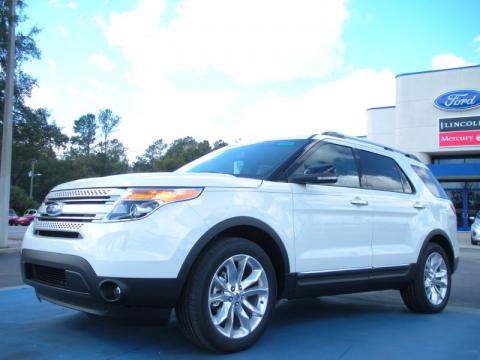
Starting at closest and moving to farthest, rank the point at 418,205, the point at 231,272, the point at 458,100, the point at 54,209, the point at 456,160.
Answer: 1. the point at 231,272
2. the point at 54,209
3. the point at 418,205
4. the point at 458,100
5. the point at 456,160

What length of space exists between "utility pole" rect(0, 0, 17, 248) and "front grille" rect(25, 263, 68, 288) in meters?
11.7

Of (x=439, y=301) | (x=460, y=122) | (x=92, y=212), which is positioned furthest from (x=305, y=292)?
(x=460, y=122)

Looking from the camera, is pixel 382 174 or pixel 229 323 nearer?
pixel 229 323

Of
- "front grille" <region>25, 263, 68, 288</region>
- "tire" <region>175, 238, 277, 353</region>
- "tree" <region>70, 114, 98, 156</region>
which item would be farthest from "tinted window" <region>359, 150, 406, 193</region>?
"tree" <region>70, 114, 98, 156</region>

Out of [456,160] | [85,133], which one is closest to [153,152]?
[85,133]

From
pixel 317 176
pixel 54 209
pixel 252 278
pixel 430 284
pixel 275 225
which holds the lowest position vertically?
pixel 430 284

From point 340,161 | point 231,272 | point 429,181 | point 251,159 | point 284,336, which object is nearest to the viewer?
point 231,272

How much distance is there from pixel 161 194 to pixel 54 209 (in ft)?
3.30

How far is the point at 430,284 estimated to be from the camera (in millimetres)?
5766

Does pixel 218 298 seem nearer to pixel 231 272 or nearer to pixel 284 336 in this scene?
pixel 231 272

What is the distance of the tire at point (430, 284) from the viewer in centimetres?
554

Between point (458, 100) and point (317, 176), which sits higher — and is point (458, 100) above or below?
above

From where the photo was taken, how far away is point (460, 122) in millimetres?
29453

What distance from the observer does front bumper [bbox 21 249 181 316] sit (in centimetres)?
338
